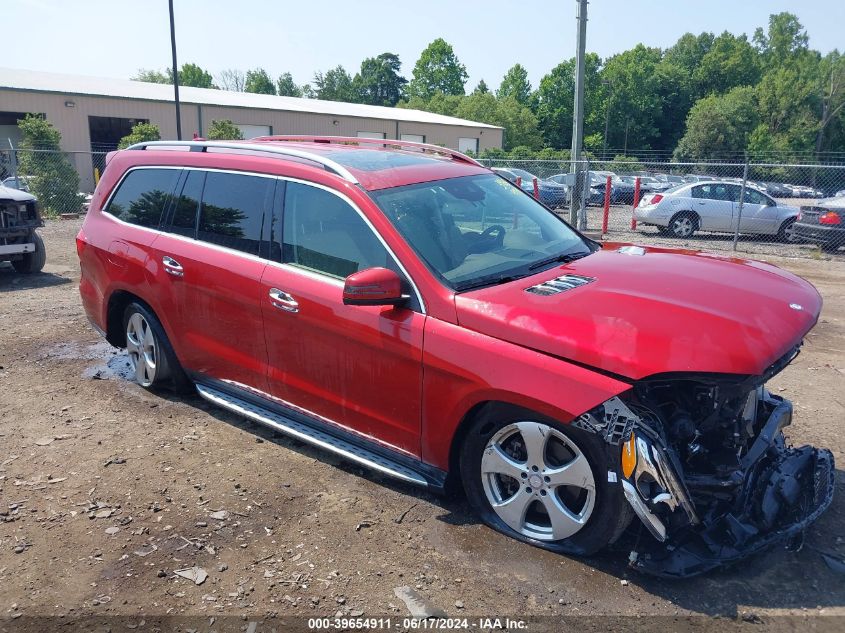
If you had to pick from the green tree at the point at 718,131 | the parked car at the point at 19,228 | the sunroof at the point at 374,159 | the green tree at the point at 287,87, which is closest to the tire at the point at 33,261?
the parked car at the point at 19,228

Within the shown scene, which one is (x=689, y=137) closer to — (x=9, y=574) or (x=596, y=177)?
(x=596, y=177)

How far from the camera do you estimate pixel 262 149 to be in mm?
4434

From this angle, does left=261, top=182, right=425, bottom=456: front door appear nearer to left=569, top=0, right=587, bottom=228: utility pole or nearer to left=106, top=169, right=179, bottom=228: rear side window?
left=106, top=169, right=179, bottom=228: rear side window

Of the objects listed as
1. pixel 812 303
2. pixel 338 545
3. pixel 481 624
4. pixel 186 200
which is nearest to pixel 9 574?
pixel 338 545

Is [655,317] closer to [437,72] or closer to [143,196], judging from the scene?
[143,196]

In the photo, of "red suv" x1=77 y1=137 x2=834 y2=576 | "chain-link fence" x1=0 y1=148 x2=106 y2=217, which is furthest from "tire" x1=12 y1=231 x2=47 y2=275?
"chain-link fence" x1=0 y1=148 x2=106 y2=217

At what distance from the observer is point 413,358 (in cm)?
340

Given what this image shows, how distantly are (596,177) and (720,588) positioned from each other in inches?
999

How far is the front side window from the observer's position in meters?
3.70

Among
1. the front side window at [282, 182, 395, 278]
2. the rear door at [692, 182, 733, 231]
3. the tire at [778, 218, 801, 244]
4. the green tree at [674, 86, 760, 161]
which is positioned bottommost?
the tire at [778, 218, 801, 244]

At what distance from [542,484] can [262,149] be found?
278cm

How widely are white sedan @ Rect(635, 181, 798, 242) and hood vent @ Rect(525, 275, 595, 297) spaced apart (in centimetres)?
1325


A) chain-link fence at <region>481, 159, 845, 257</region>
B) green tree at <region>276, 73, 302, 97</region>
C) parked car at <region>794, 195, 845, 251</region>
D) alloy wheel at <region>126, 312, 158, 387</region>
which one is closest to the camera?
alloy wheel at <region>126, 312, 158, 387</region>

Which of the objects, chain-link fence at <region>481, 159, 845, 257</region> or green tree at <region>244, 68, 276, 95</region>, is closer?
chain-link fence at <region>481, 159, 845, 257</region>
